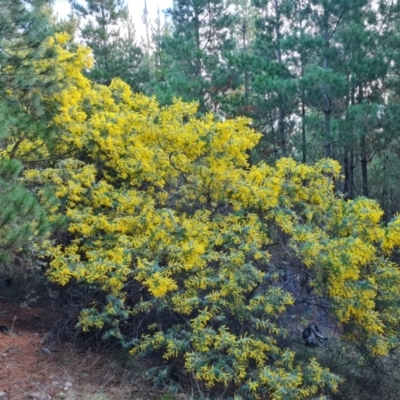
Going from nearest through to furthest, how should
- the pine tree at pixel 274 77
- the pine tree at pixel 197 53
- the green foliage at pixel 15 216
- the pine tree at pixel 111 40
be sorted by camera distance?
the green foliage at pixel 15 216
the pine tree at pixel 274 77
the pine tree at pixel 197 53
the pine tree at pixel 111 40

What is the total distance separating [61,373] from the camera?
521 centimetres

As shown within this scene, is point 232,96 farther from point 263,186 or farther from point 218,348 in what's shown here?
point 218,348

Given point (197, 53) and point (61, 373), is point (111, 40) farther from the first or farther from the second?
point (61, 373)

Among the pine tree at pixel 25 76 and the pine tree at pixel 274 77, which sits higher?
the pine tree at pixel 274 77

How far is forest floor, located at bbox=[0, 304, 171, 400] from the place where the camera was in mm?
4785

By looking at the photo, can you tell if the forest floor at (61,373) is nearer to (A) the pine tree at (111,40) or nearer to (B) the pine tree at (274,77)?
(B) the pine tree at (274,77)

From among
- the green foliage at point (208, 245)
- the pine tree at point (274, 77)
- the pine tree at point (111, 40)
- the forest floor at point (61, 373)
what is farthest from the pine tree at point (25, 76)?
the pine tree at point (111, 40)

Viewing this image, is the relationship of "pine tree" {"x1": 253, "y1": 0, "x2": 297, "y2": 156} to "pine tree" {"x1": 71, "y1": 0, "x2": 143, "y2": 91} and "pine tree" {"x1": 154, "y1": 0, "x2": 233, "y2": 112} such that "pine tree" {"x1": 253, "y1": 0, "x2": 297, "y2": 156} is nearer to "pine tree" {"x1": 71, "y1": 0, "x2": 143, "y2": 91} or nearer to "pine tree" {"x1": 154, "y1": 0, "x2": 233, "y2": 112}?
"pine tree" {"x1": 154, "y1": 0, "x2": 233, "y2": 112}

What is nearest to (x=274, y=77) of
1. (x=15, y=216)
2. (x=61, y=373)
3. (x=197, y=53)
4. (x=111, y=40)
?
(x=197, y=53)

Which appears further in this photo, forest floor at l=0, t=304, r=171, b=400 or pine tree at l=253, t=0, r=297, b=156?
pine tree at l=253, t=0, r=297, b=156

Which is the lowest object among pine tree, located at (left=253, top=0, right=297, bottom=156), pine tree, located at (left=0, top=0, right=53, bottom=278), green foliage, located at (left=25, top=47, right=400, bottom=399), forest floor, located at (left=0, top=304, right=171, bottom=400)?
forest floor, located at (left=0, top=304, right=171, bottom=400)

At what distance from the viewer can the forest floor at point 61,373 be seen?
479 centimetres

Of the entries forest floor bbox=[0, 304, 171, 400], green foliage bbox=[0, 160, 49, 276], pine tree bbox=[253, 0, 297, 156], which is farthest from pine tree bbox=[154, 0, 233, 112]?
green foliage bbox=[0, 160, 49, 276]

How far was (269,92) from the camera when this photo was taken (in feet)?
40.3
